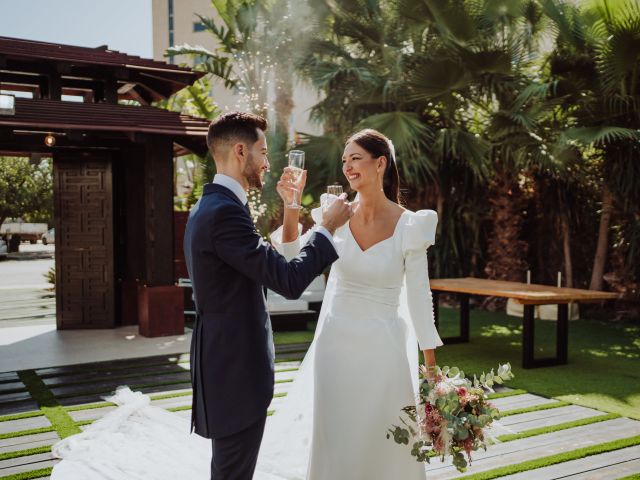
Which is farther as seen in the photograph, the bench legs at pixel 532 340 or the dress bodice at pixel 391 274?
the bench legs at pixel 532 340

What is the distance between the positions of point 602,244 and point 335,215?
9519 millimetres

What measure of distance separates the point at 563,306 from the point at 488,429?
508 centimetres

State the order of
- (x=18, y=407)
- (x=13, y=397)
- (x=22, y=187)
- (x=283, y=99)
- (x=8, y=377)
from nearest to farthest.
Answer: (x=18, y=407) → (x=13, y=397) → (x=8, y=377) → (x=283, y=99) → (x=22, y=187)

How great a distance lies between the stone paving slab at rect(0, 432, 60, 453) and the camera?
4.76 meters

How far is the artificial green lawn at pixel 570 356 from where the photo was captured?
620 centimetres

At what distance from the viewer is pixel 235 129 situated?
2.50m

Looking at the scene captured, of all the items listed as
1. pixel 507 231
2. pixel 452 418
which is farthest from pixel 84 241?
pixel 452 418

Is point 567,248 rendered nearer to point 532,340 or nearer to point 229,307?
point 532,340

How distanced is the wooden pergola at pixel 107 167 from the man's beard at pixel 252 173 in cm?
653

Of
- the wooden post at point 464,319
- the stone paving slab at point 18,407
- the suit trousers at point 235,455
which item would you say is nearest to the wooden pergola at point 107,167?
the stone paving slab at point 18,407

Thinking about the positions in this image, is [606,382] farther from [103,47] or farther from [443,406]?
[103,47]

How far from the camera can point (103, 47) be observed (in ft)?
33.8

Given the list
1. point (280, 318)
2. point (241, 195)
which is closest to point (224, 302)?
point (241, 195)

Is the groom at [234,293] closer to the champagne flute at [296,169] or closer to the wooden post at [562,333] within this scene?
the champagne flute at [296,169]
